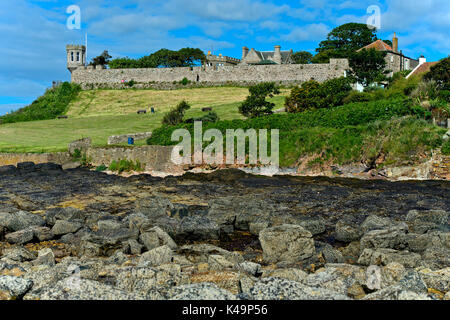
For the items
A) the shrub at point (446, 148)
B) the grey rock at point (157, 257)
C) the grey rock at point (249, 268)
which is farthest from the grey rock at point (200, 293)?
the shrub at point (446, 148)

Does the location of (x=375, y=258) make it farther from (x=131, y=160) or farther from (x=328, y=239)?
(x=131, y=160)

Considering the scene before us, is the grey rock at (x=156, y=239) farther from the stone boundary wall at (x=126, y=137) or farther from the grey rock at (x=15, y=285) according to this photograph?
the stone boundary wall at (x=126, y=137)

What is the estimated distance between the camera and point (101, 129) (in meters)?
37.1

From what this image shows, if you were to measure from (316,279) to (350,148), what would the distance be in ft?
59.0

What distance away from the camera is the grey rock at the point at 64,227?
995 cm

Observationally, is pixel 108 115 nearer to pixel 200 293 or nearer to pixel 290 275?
pixel 290 275

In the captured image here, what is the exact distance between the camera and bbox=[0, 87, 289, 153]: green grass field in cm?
3213

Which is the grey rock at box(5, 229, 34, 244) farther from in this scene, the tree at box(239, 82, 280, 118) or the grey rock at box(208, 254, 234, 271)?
the tree at box(239, 82, 280, 118)

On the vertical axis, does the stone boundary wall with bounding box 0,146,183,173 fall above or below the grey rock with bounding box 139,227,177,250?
above

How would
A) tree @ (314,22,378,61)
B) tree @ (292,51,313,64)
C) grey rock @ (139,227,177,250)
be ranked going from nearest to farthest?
grey rock @ (139,227,177,250) < tree @ (314,22,378,61) < tree @ (292,51,313,64)

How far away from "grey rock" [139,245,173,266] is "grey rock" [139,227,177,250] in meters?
1.03

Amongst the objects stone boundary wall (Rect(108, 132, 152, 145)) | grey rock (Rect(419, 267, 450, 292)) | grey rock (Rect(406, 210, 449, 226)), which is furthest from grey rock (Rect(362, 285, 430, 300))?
stone boundary wall (Rect(108, 132, 152, 145))
